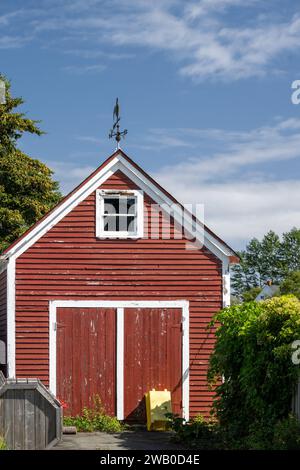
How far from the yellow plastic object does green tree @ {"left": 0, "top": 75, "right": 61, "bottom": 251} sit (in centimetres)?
1657

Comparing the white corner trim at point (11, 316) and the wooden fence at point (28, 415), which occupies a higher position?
the white corner trim at point (11, 316)

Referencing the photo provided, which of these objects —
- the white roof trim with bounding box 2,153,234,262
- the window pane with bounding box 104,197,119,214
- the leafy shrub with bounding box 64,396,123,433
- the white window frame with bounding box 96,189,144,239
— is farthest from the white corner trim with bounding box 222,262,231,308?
the leafy shrub with bounding box 64,396,123,433

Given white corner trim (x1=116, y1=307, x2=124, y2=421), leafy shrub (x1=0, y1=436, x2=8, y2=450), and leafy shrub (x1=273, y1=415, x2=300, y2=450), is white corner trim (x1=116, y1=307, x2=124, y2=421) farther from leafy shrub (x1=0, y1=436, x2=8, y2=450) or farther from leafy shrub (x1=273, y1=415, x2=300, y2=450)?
leafy shrub (x1=273, y1=415, x2=300, y2=450)

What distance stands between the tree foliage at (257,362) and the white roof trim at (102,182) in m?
3.67

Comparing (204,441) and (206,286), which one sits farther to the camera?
(206,286)

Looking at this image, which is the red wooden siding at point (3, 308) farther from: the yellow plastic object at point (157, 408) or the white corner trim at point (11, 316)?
the yellow plastic object at point (157, 408)

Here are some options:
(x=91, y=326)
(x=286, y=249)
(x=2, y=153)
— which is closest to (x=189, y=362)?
(x=91, y=326)

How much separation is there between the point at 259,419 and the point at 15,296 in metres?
7.32

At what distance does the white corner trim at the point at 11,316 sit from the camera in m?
20.2

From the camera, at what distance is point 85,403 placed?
20.2 metres

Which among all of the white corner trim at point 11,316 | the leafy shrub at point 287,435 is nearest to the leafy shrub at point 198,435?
the leafy shrub at point 287,435

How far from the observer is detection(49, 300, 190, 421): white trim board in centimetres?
2022

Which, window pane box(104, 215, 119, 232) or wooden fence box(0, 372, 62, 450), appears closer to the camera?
wooden fence box(0, 372, 62, 450)
